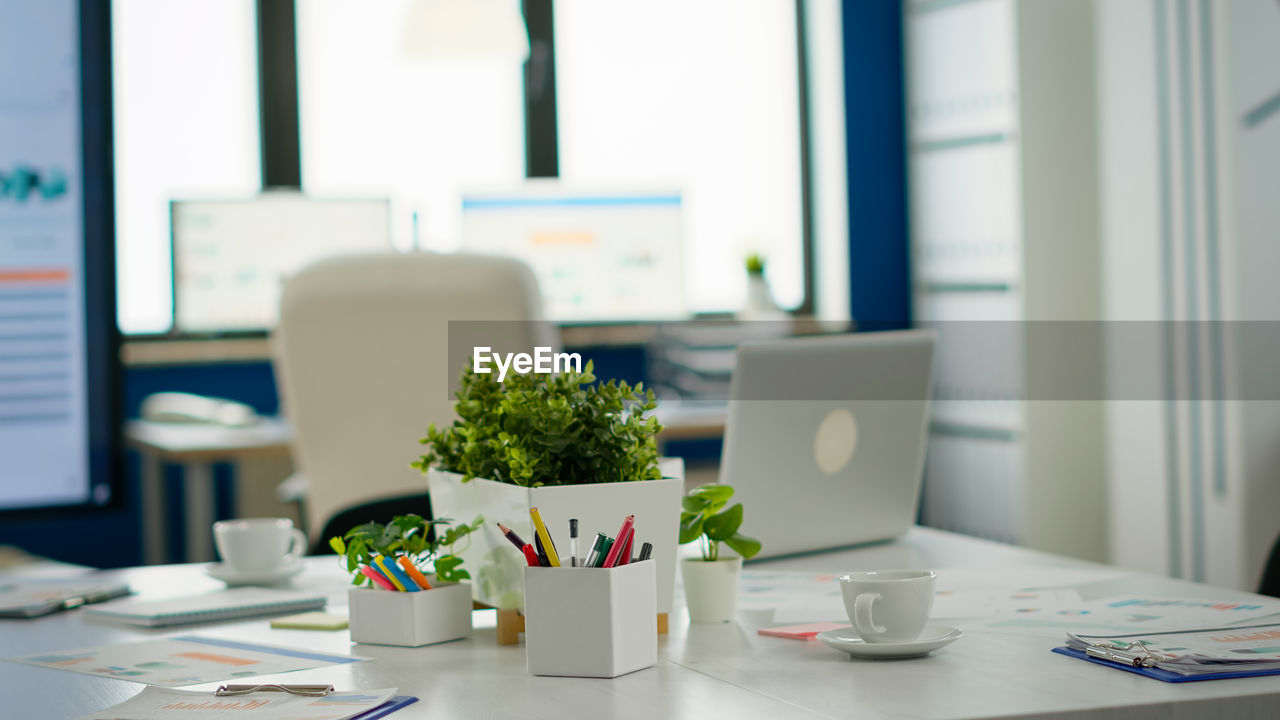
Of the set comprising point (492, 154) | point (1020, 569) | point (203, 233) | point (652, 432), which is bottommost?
point (1020, 569)

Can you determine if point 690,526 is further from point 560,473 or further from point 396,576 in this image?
point 396,576

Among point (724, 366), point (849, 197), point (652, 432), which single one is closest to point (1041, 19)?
point (849, 197)

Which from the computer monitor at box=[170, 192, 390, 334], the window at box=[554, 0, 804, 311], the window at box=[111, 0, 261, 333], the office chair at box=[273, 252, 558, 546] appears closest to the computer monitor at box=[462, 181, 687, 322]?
the computer monitor at box=[170, 192, 390, 334]

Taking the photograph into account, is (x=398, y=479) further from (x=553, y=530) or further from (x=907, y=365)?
(x=553, y=530)

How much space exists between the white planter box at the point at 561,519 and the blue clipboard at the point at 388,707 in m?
0.18

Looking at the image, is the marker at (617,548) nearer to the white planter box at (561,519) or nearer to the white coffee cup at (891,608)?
the white planter box at (561,519)

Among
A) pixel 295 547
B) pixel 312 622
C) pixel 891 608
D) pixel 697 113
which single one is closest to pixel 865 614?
pixel 891 608

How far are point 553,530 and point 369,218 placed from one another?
299 cm

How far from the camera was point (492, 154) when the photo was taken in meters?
4.61

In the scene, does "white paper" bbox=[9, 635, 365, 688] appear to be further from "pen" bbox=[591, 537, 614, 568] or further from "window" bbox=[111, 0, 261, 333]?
"window" bbox=[111, 0, 261, 333]

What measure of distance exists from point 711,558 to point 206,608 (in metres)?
0.45

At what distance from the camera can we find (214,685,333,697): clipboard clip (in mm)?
829

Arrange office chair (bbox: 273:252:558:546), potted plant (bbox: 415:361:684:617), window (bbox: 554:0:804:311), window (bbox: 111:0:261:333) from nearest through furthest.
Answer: potted plant (bbox: 415:361:684:617)
office chair (bbox: 273:252:558:546)
window (bbox: 111:0:261:333)
window (bbox: 554:0:804:311)

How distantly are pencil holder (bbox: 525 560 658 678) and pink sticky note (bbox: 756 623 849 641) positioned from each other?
0.14 m
